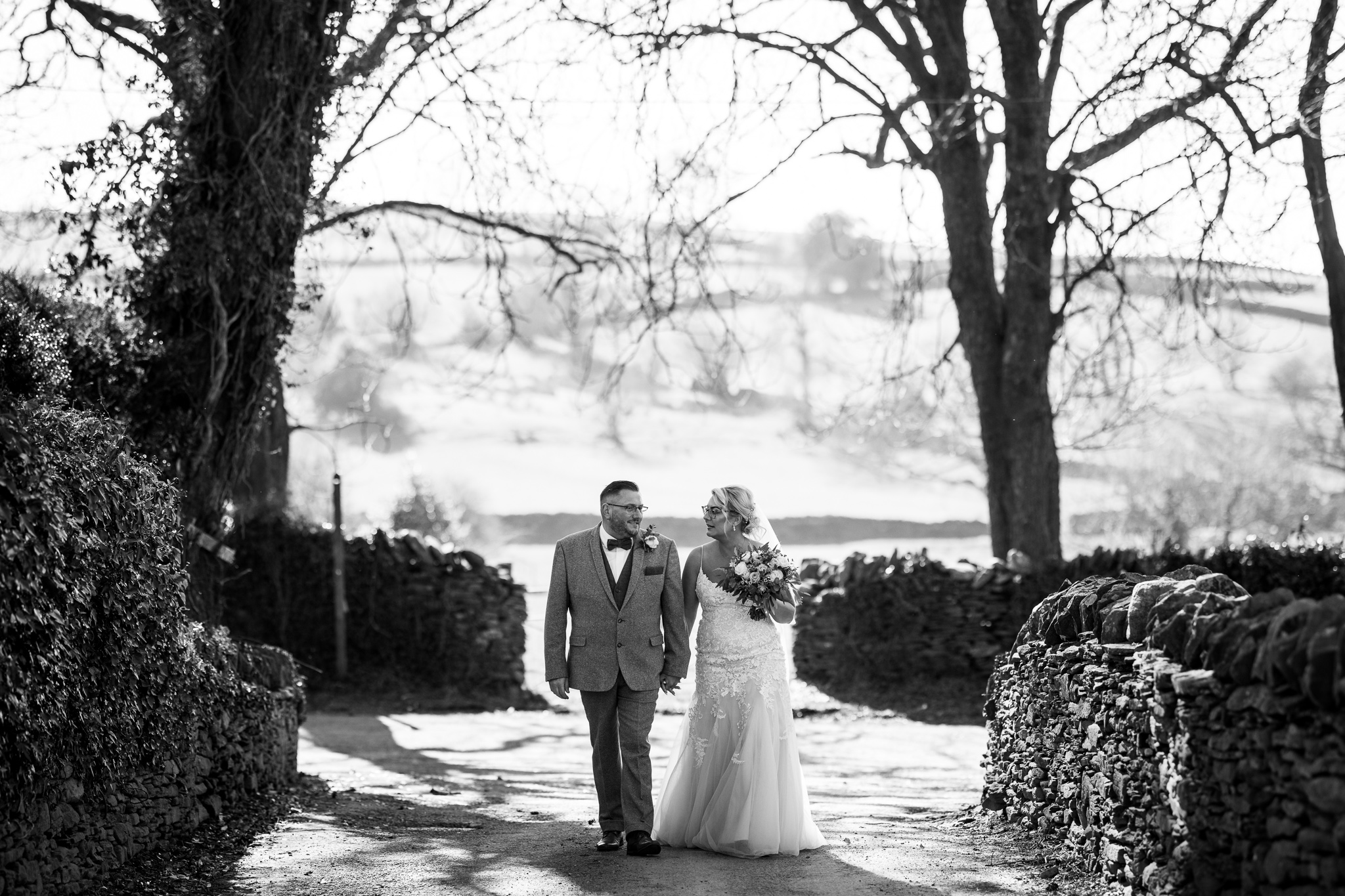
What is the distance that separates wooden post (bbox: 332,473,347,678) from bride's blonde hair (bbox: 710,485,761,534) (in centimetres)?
1090

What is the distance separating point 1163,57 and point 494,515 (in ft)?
162

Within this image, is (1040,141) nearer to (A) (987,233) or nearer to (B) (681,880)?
(A) (987,233)

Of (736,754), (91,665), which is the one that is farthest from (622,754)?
(91,665)

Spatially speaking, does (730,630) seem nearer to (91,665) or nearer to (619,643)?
(619,643)

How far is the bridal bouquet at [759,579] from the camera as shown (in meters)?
7.89

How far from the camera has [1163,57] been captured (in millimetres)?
13547

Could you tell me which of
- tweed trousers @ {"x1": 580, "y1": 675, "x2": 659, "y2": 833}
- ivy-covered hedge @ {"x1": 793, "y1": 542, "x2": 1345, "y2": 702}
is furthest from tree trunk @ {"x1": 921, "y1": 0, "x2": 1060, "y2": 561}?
tweed trousers @ {"x1": 580, "y1": 675, "x2": 659, "y2": 833}

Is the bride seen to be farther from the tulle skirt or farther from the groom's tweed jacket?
the groom's tweed jacket

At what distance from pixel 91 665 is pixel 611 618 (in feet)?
8.75

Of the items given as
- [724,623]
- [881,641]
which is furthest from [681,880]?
[881,641]

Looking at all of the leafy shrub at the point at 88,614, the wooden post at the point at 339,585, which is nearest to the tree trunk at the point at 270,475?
the wooden post at the point at 339,585

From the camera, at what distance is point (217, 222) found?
36.0 ft

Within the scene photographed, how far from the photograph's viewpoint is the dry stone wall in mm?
4633

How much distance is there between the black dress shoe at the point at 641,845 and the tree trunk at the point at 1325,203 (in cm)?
953
